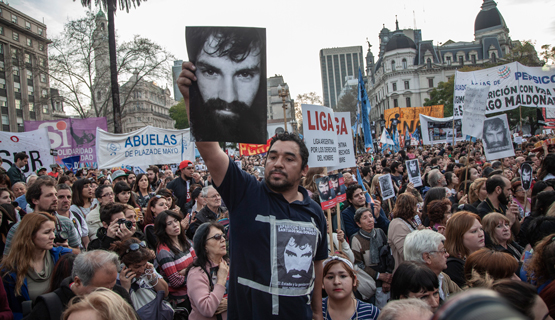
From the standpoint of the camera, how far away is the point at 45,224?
3365mm

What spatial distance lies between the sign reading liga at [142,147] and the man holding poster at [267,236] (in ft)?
Result: 27.5

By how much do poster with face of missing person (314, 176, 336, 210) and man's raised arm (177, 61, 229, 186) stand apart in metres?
2.15

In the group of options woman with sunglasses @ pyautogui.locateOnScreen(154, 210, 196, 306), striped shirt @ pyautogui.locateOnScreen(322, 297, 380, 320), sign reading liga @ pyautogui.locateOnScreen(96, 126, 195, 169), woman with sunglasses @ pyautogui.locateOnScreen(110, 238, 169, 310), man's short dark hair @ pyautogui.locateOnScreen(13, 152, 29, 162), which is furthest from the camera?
sign reading liga @ pyautogui.locateOnScreen(96, 126, 195, 169)

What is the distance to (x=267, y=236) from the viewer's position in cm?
215

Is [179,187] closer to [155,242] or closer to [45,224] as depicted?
[155,242]

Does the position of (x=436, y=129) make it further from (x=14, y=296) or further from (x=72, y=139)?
(x=14, y=296)

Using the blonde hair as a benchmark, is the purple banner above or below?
above

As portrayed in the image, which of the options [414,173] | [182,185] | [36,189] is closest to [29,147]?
[182,185]

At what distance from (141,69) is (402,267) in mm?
26631

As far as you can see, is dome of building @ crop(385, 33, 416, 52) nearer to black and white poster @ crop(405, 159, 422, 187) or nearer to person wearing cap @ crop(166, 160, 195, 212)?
black and white poster @ crop(405, 159, 422, 187)

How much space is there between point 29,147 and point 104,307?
9112 mm

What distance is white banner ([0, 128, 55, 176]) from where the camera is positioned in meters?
9.02

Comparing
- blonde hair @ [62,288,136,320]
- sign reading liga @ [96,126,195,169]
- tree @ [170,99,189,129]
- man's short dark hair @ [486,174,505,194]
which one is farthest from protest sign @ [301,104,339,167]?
tree @ [170,99,189,129]

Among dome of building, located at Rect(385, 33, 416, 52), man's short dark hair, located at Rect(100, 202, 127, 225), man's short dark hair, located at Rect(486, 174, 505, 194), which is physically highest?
dome of building, located at Rect(385, 33, 416, 52)
